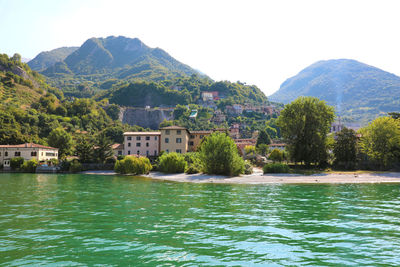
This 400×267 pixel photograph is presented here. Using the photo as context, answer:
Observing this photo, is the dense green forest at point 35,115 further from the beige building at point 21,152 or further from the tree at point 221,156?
the tree at point 221,156

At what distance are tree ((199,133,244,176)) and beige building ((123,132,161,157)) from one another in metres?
27.8

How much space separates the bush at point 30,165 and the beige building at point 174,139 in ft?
104

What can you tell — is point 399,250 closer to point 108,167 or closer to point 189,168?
point 189,168

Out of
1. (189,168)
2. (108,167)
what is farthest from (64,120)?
(189,168)

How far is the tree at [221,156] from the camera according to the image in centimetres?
5412

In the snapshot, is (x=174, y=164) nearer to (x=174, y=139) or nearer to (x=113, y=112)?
(x=174, y=139)

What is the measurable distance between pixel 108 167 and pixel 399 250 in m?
67.5

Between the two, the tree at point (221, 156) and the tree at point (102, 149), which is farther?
the tree at point (102, 149)

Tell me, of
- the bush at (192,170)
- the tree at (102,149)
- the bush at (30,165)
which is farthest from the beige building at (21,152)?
the bush at (192,170)

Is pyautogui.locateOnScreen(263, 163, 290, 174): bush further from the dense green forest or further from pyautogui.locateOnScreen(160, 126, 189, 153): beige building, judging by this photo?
the dense green forest

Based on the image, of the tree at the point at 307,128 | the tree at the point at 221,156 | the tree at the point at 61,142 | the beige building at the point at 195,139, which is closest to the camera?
the tree at the point at 221,156

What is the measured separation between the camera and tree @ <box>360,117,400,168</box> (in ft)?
193

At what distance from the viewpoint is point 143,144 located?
8075 centimetres

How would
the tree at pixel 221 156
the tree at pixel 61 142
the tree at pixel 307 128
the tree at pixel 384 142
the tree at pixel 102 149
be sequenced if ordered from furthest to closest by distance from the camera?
the tree at pixel 61 142, the tree at pixel 102 149, the tree at pixel 307 128, the tree at pixel 384 142, the tree at pixel 221 156
